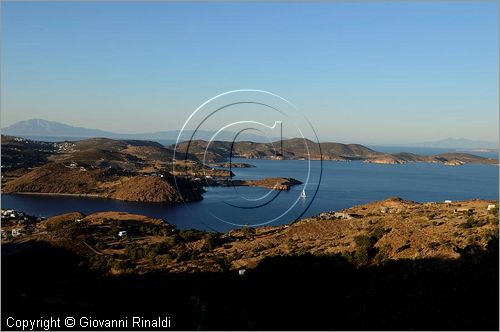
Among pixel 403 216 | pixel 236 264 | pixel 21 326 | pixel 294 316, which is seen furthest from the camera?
pixel 403 216

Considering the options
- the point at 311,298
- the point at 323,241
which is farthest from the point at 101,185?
the point at 311,298

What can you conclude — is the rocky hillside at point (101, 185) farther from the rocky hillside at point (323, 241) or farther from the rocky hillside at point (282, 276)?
the rocky hillside at point (282, 276)

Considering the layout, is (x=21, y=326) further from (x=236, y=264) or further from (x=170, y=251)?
(x=170, y=251)

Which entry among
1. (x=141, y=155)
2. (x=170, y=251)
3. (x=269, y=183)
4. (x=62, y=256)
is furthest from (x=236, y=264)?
(x=141, y=155)

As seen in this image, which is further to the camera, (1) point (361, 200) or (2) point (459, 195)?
(2) point (459, 195)

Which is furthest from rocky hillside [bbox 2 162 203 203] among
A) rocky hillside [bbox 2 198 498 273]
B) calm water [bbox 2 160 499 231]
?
rocky hillside [bbox 2 198 498 273]

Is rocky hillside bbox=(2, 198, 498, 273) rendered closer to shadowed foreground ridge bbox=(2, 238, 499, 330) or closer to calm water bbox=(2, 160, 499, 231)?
shadowed foreground ridge bbox=(2, 238, 499, 330)

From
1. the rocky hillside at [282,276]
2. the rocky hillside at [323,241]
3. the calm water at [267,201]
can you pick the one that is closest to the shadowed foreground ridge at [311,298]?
the rocky hillside at [282,276]

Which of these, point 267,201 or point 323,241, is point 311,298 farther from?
point 267,201

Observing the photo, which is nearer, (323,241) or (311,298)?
(311,298)
